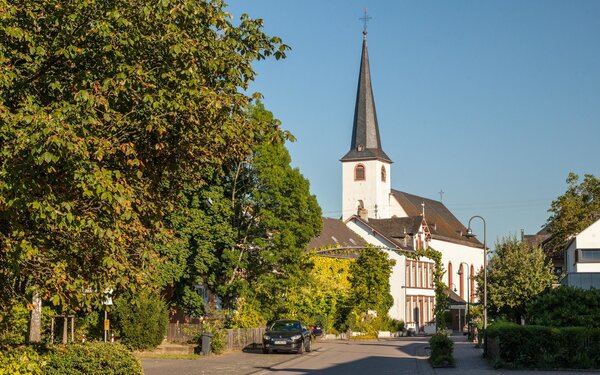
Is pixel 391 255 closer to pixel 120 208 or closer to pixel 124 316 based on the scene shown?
pixel 124 316

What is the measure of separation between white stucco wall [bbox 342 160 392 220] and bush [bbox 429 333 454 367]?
7195cm

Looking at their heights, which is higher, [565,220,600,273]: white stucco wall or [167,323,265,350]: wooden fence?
[565,220,600,273]: white stucco wall

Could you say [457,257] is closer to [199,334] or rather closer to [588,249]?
[588,249]

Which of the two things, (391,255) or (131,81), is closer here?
(131,81)

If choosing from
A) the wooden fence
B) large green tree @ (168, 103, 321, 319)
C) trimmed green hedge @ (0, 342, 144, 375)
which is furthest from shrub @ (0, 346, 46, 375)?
large green tree @ (168, 103, 321, 319)

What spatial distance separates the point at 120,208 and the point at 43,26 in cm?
332

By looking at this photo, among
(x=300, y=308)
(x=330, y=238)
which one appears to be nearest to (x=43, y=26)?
(x=300, y=308)

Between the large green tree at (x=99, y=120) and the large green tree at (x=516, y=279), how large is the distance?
1251 inches

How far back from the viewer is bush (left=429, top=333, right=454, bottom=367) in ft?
96.8

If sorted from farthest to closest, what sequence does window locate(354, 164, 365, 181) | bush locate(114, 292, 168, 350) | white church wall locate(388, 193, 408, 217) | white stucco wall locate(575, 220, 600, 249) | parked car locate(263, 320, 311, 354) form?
white church wall locate(388, 193, 408, 217) < window locate(354, 164, 365, 181) < white stucco wall locate(575, 220, 600, 249) < parked car locate(263, 320, 311, 354) < bush locate(114, 292, 168, 350)

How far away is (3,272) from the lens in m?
14.4

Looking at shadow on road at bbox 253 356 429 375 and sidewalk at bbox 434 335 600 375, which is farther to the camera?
shadow on road at bbox 253 356 429 375

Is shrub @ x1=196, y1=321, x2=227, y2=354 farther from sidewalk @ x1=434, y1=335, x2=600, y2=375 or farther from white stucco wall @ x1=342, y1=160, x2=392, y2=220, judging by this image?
white stucco wall @ x1=342, y1=160, x2=392, y2=220

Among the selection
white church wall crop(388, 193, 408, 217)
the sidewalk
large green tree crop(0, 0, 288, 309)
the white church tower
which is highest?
the white church tower
